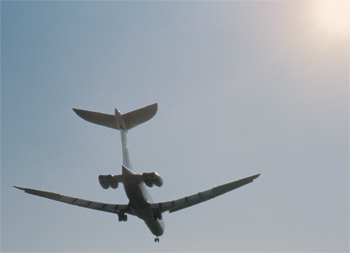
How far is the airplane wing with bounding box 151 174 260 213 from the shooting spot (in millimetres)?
18812

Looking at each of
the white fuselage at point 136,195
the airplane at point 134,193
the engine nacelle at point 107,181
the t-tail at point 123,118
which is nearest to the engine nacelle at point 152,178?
the airplane at point 134,193

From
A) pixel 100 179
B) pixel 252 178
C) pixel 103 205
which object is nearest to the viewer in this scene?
pixel 100 179

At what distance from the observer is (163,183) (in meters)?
17.6

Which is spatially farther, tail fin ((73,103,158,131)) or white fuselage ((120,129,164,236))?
tail fin ((73,103,158,131))

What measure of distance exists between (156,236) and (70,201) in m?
9.39

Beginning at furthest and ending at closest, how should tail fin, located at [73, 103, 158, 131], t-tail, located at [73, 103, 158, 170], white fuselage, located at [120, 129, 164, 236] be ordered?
tail fin, located at [73, 103, 158, 131]
t-tail, located at [73, 103, 158, 170]
white fuselage, located at [120, 129, 164, 236]

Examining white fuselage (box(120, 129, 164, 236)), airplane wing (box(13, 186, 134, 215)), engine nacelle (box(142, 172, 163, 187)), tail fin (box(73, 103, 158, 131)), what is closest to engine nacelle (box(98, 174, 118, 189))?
white fuselage (box(120, 129, 164, 236))

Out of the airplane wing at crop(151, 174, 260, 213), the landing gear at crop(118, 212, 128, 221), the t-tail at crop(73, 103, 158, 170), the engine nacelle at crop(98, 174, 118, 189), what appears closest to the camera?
the engine nacelle at crop(98, 174, 118, 189)

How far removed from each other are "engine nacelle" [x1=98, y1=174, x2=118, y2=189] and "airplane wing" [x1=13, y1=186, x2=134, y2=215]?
20.6 ft

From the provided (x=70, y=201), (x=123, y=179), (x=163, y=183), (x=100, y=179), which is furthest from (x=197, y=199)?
(x=70, y=201)

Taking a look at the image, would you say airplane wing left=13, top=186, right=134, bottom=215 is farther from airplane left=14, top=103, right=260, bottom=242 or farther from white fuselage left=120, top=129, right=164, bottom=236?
white fuselage left=120, top=129, right=164, bottom=236

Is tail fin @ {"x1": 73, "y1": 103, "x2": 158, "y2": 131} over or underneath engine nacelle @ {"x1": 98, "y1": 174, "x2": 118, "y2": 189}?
over

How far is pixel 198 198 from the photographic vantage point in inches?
812

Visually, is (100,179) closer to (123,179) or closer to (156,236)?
(123,179)
